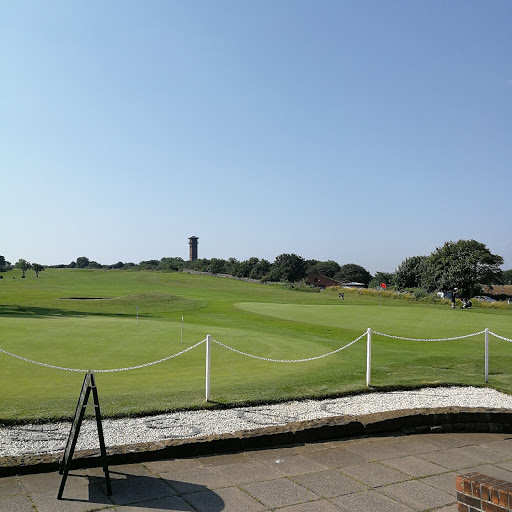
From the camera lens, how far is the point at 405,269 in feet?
319

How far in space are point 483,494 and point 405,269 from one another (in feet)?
318

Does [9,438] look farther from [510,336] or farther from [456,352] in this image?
[510,336]

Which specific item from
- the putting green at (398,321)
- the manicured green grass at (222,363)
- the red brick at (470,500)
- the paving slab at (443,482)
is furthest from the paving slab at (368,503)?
the putting green at (398,321)

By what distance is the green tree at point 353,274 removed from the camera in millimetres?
126750

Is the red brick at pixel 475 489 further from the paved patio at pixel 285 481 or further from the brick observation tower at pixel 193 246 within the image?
the brick observation tower at pixel 193 246

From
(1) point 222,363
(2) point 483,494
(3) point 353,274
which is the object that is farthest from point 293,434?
(3) point 353,274

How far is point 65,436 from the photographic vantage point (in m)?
7.67

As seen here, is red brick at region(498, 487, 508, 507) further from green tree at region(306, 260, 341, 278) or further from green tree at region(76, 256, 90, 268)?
green tree at region(76, 256, 90, 268)

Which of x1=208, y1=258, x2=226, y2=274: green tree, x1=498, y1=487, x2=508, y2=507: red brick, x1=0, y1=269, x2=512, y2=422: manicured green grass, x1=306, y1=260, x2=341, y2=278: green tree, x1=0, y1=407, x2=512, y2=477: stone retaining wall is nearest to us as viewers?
x1=498, y1=487, x2=508, y2=507: red brick

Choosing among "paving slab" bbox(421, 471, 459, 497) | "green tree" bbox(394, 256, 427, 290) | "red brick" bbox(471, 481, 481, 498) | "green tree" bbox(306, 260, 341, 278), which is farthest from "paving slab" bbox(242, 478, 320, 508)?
"green tree" bbox(306, 260, 341, 278)

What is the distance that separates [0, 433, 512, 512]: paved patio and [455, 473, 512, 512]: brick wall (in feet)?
4.00

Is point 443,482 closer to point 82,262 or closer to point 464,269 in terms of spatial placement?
point 464,269

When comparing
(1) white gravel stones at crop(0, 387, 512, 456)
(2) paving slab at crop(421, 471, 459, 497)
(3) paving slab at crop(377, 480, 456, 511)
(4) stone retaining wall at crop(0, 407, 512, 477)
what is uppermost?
(4) stone retaining wall at crop(0, 407, 512, 477)

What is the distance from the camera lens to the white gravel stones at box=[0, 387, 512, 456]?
738 cm
